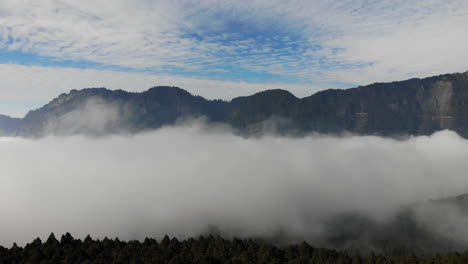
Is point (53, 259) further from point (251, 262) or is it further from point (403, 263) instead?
point (403, 263)

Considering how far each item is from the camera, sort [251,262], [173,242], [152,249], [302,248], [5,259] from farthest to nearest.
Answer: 1. [302,248]
2. [173,242]
3. [152,249]
4. [251,262]
5. [5,259]

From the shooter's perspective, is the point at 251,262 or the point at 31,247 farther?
the point at 31,247

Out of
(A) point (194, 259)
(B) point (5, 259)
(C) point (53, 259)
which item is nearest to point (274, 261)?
(A) point (194, 259)

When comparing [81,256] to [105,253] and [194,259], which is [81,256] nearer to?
[105,253]

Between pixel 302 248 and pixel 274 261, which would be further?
pixel 302 248

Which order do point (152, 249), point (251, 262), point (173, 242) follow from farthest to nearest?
1. point (173, 242)
2. point (152, 249)
3. point (251, 262)

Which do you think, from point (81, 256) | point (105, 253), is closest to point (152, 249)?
point (105, 253)

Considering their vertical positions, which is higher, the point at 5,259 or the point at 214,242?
the point at 5,259

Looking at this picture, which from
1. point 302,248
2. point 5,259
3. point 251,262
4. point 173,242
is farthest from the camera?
point 302,248

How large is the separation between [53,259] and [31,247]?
91.8ft

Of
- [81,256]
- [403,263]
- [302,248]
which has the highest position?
[81,256]

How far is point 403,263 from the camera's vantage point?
481ft

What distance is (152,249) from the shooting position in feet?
500

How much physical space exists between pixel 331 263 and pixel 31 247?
138 m
